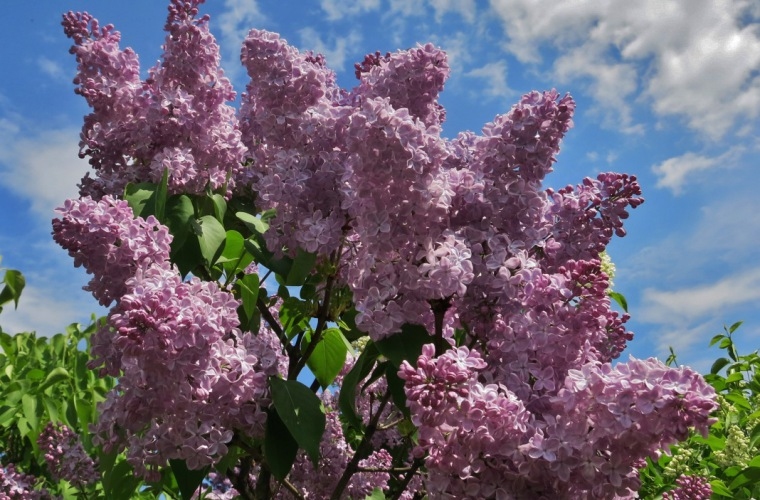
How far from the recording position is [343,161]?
79.1 inches

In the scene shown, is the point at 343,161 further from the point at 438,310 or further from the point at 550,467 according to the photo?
the point at 550,467

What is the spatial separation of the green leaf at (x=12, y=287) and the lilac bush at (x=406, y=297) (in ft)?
3.31

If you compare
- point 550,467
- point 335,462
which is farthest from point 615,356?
point 335,462

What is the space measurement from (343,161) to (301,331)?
0.99 m

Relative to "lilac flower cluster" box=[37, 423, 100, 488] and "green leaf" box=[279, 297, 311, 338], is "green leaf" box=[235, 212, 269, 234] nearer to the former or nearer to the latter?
"green leaf" box=[279, 297, 311, 338]

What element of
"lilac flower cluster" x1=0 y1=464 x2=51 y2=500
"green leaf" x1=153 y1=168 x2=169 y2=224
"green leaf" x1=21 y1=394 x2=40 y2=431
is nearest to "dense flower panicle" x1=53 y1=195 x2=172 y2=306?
"green leaf" x1=153 y1=168 x2=169 y2=224

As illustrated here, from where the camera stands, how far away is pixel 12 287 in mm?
3133

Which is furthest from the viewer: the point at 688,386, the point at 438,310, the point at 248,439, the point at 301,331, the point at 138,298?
the point at 301,331

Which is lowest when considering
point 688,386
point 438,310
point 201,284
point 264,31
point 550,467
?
point 550,467

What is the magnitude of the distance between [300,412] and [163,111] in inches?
45.9

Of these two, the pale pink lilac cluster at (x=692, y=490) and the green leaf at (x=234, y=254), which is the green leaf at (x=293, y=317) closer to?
the green leaf at (x=234, y=254)

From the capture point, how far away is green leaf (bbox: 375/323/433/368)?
1791 mm

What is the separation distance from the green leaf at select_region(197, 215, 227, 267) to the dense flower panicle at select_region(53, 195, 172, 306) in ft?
1.25

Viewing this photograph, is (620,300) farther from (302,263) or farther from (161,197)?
(161,197)
